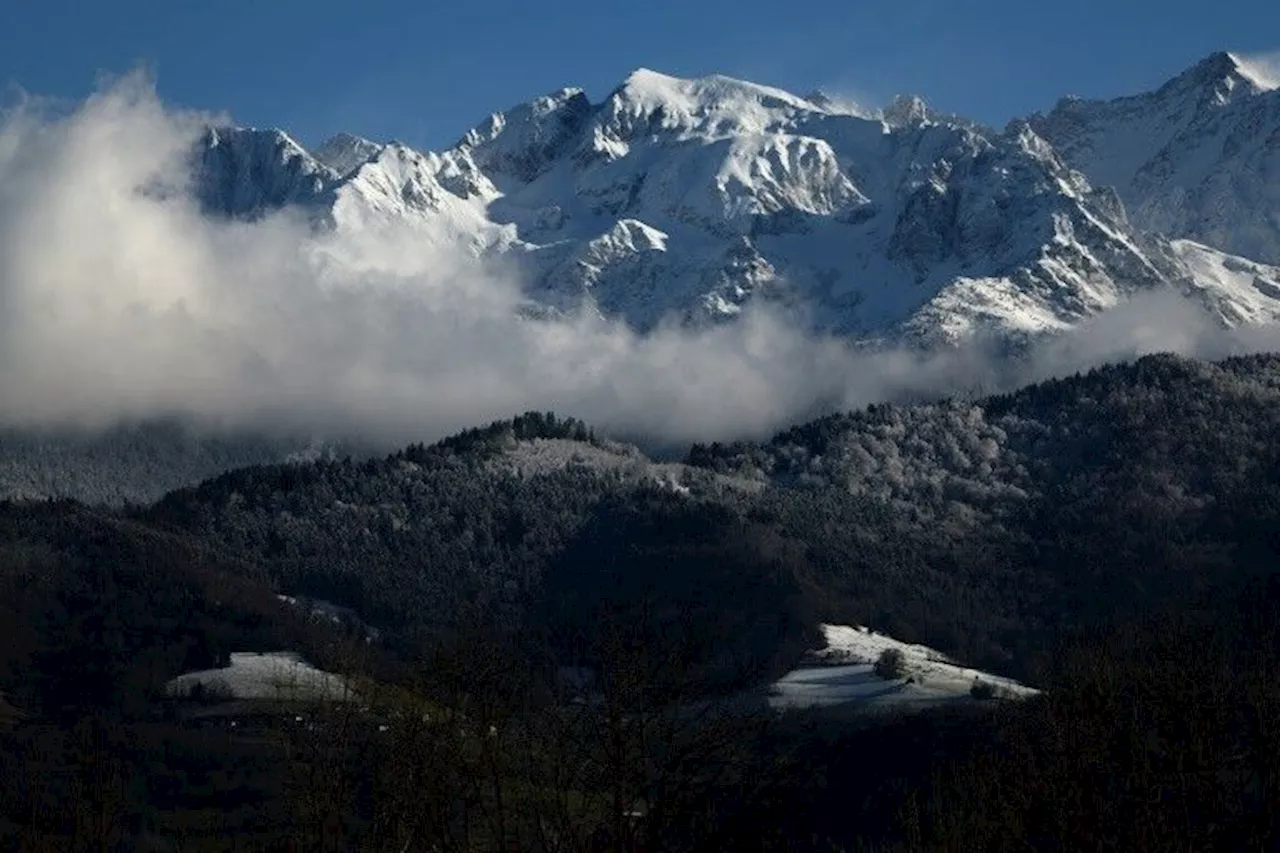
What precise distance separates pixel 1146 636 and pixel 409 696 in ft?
323

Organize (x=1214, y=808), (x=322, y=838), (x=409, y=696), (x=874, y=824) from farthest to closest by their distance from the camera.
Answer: (x=874, y=824) → (x=1214, y=808) → (x=409, y=696) → (x=322, y=838)

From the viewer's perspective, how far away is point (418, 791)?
8381 cm

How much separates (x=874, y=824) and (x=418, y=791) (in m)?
121

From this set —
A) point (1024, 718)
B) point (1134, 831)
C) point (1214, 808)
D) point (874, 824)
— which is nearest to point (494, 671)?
point (1134, 831)

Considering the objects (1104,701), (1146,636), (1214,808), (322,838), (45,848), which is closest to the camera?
(322,838)

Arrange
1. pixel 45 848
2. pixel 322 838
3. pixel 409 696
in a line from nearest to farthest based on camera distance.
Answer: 1. pixel 322 838
2. pixel 409 696
3. pixel 45 848

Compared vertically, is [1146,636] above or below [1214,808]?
above

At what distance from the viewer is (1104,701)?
104m

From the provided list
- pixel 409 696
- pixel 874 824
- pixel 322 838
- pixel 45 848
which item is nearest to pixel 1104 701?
pixel 409 696

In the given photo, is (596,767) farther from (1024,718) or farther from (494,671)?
(1024,718)

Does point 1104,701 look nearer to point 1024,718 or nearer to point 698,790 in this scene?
point 698,790

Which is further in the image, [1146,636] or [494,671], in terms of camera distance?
[1146,636]

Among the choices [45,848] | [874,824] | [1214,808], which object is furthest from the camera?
[874,824]

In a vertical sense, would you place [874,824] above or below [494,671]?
below
